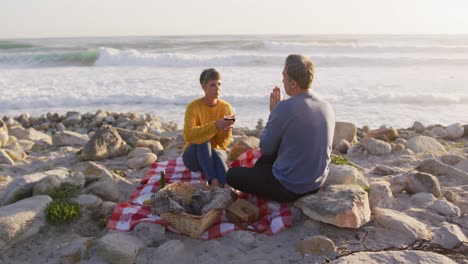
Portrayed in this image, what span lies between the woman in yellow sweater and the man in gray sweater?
29.9 inches

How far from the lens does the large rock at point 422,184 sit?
5051 millimetres

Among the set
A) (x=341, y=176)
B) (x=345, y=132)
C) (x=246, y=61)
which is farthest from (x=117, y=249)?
(x=246, y=61)

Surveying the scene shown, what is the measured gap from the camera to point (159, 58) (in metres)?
27.5

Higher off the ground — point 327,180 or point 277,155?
point 277,155

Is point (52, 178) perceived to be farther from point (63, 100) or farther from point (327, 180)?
point (63, 100)

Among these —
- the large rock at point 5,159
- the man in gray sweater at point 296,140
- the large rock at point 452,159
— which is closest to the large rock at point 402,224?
the man in gray sweater at point 296,140

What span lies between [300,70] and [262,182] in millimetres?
1233

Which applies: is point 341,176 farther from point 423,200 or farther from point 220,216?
point 220,216

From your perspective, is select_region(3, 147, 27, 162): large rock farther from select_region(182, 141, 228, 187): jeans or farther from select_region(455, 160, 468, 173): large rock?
select_region(455, 160, 468, 173): large rock

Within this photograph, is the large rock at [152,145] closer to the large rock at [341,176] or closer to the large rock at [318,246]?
the large rock at [341,176]

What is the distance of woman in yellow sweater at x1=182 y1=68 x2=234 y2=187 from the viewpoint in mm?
5093

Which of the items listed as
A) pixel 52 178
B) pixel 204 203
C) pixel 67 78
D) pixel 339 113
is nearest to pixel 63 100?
pixel 67 78

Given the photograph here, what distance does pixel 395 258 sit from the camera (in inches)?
129

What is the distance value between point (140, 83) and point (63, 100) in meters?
4.14
